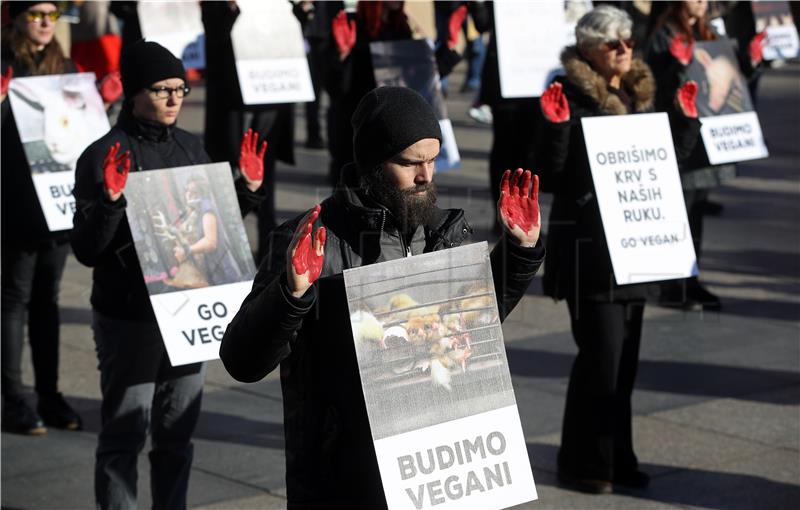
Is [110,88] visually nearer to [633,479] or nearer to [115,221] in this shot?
[115,221]

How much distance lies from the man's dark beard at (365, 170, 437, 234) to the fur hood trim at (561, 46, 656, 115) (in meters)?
2.70

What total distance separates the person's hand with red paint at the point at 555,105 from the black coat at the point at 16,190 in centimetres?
248

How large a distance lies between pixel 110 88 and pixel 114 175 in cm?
204

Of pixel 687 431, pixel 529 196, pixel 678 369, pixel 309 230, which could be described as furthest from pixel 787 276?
pixel 309 230

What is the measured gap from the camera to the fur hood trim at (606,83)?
20.1 feet

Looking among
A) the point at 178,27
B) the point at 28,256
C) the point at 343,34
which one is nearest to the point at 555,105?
the point at 28,256

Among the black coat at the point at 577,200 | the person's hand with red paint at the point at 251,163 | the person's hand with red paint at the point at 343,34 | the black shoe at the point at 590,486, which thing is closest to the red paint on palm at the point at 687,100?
the black coat at the point at 577,200

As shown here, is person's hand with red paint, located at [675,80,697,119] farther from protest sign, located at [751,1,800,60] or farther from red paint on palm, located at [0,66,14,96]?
protest sign, located at [751,1,800,60]

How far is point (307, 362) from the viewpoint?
358 cm

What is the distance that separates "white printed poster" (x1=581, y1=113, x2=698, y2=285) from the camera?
6066 mm

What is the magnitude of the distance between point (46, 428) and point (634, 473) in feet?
9.65

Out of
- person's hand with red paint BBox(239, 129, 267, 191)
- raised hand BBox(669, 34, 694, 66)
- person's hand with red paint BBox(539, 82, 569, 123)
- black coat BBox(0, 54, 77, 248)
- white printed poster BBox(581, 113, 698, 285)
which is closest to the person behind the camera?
person's hand with red paint BBox(239, 129, 267, 191)

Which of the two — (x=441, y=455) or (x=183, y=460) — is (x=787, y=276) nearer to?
(x=183, y=460)

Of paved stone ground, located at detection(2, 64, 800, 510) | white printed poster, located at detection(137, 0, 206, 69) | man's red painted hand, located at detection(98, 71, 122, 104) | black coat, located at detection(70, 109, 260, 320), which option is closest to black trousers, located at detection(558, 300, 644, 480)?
paved stone ground, located at detection(2, 64, 800, 510)
